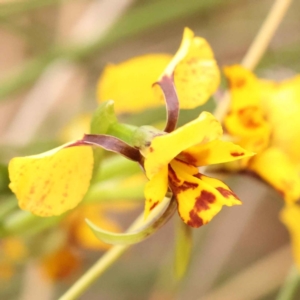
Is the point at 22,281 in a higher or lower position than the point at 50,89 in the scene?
lower

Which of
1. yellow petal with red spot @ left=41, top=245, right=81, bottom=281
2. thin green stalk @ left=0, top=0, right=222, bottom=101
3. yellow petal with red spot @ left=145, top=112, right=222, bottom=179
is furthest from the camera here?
thin green stalk @ left=0, top=0, right=222, bottom=101

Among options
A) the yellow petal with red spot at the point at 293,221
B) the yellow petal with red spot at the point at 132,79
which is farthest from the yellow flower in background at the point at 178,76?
the yellow petal with red spot at the point at 293,221

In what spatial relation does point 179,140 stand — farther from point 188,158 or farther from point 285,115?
point 285,115

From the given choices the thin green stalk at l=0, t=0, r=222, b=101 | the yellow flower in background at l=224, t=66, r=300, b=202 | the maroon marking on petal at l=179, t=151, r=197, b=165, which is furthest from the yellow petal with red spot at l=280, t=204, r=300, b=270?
the thin green stalk at l=0, t=0, r=222, b=101

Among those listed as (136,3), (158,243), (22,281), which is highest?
(136,3)

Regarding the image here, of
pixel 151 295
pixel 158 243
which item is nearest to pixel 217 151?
pixel 151 295

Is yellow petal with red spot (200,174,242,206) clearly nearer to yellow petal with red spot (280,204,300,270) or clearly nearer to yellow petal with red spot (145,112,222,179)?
yellow petal with red spot (145,112,222,179)

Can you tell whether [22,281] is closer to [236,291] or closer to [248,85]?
[236,291]

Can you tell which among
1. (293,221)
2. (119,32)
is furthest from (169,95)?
(119,32)
